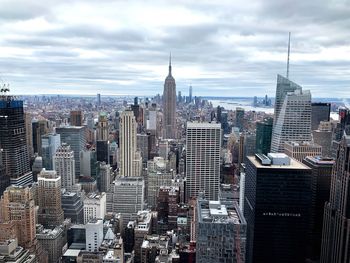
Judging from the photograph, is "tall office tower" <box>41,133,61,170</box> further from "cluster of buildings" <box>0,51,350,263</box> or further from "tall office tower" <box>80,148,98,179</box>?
"tall office tower" <box>80,148,98,179</box>

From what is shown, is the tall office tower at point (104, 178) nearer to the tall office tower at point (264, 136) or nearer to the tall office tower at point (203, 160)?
the tall office tower at point (203, 160)

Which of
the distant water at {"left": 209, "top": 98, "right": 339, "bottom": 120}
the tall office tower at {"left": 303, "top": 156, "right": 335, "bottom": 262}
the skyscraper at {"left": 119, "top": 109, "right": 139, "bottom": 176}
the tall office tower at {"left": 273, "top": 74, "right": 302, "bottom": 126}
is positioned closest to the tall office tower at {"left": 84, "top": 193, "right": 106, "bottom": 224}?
the skyscraper at {"left": 119, "top": 109, "right": 139, "bottom": 176}

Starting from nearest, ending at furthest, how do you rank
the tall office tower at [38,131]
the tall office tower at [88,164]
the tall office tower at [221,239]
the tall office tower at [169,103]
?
1. the tall office tower at [221,239]
2. the tall office tower at [88,164]
3. the tall office tower at [38,131]
4. the tall office tower at [169,103]

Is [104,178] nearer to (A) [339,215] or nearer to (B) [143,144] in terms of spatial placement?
(B) [143,144]

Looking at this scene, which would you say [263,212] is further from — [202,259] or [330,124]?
[330,124]

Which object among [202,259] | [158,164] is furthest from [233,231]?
[158,164]

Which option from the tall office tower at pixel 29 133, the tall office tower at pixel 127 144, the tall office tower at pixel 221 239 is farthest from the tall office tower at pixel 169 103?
the tall office tower at pixel 221 239

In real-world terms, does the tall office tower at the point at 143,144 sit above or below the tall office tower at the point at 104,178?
above

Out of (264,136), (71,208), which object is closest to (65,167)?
(71,208)
